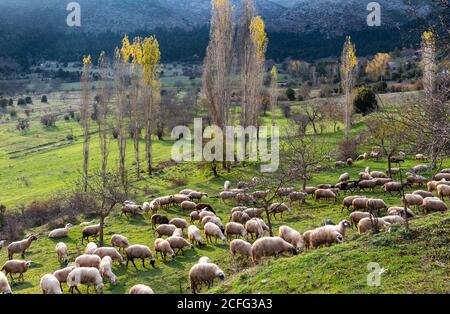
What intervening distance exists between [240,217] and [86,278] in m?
10.0

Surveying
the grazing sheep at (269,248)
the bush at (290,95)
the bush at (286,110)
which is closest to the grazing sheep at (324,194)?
the grazing sheep at (269,248)


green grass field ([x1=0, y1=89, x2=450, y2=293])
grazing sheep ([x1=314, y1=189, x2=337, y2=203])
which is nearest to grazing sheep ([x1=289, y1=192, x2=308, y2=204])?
green grass field ([x1=0, y1=89, x2=450, y2=293])

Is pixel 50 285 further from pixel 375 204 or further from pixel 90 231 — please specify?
pixel 375 204

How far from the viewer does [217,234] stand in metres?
21.6

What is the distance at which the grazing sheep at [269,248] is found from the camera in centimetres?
1662

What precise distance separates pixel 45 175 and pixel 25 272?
33.8 metres

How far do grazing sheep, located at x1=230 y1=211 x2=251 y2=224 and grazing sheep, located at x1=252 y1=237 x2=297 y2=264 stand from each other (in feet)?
24.2

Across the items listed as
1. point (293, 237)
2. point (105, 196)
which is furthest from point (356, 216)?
point (105, 196)

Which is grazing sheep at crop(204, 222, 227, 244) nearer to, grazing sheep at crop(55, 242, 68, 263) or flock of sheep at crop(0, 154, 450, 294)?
flock of sheep at crop(0, 154, 450, 294)

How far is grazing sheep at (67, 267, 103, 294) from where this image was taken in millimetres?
16016

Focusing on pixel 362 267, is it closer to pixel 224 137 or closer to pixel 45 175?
pixel 224 137

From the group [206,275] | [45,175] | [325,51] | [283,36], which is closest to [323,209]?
[206,275]

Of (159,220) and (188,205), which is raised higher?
(188,205)
